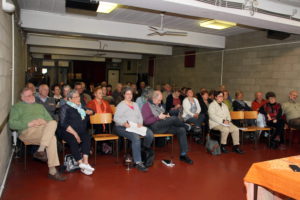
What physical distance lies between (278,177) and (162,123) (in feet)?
8.07

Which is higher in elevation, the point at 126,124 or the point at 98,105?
the point at 98,105

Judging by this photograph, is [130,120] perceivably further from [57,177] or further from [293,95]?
[293,95]

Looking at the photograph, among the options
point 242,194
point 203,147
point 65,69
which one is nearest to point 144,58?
point 65,69

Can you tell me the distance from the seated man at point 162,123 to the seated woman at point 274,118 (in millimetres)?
2354

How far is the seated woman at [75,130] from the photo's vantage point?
3.64 meters

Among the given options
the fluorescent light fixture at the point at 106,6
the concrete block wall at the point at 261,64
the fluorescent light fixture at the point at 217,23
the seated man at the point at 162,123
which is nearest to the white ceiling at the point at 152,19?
the fluorescent light fixture at the point at 217,23

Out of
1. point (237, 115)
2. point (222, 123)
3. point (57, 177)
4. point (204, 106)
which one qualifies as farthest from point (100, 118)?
point (237, 115)

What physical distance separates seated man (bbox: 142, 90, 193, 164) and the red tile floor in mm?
277

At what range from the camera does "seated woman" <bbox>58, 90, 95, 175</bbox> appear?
12.0 ft

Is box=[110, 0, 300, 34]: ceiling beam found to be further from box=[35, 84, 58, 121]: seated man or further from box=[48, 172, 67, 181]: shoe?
box=[48, 172, 67, 181]: shoe

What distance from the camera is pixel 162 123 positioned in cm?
433

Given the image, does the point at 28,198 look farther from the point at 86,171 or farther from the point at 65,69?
the point at 65,69

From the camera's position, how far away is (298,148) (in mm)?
5562

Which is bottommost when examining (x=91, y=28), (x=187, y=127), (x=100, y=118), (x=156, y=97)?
(x=187, y=127)
